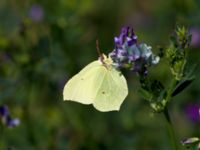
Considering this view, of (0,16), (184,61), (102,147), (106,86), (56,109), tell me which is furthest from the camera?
(56,109)

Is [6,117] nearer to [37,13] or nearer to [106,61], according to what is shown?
[106,61]

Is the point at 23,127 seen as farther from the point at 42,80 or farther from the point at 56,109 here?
the point at 56,109

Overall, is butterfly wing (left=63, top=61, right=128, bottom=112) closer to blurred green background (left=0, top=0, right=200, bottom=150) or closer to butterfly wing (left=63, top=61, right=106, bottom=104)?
butterfly wing (left=63, top=61, right=106, bottom=104)

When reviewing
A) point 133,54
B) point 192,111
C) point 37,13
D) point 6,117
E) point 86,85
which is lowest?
Answer: point 192,111

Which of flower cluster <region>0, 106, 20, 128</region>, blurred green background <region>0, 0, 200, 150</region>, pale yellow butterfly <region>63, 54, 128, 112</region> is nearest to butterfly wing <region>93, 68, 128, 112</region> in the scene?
pale yellow butterfly <region>63, 54, 128, 112</region>

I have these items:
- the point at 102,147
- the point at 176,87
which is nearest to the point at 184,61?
the point at 176,87

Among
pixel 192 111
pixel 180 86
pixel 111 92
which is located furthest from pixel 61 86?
pixel 180 86
